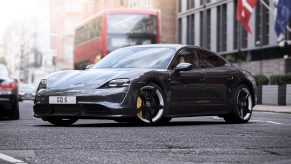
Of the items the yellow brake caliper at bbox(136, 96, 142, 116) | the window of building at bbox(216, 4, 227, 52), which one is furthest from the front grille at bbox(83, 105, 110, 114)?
the window of building at bbox(216, 4, 227, 52)

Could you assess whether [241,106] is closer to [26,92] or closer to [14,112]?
[14,112]

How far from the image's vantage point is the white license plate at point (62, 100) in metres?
10.9

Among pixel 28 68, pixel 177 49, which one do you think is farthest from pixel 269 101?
pixel 28 68

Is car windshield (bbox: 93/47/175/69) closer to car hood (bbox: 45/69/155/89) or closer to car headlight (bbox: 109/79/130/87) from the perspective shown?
car hood (bbox: 45/69/155/89)

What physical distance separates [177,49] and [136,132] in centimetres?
301

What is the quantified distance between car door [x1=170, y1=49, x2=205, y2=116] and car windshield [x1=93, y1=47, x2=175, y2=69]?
18 centimetres

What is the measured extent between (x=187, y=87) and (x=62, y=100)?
2.12 metres

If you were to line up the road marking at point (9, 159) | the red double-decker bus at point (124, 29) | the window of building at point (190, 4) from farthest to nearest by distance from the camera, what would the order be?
the window of building at point (190, 4) < the red double-decker bus at point (124, 29) < the road marking at point (9, 159)

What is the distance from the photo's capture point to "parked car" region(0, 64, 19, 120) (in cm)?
1391

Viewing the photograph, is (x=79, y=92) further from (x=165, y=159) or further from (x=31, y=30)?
(x=31, y=30)

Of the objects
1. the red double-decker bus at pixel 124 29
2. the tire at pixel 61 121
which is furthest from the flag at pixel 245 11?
the tire at pixel 61 121

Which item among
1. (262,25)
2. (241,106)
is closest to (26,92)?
(262,25)

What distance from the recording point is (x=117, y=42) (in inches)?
1172

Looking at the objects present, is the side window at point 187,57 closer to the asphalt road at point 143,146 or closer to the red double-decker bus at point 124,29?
the asphalt road at point 143,146
